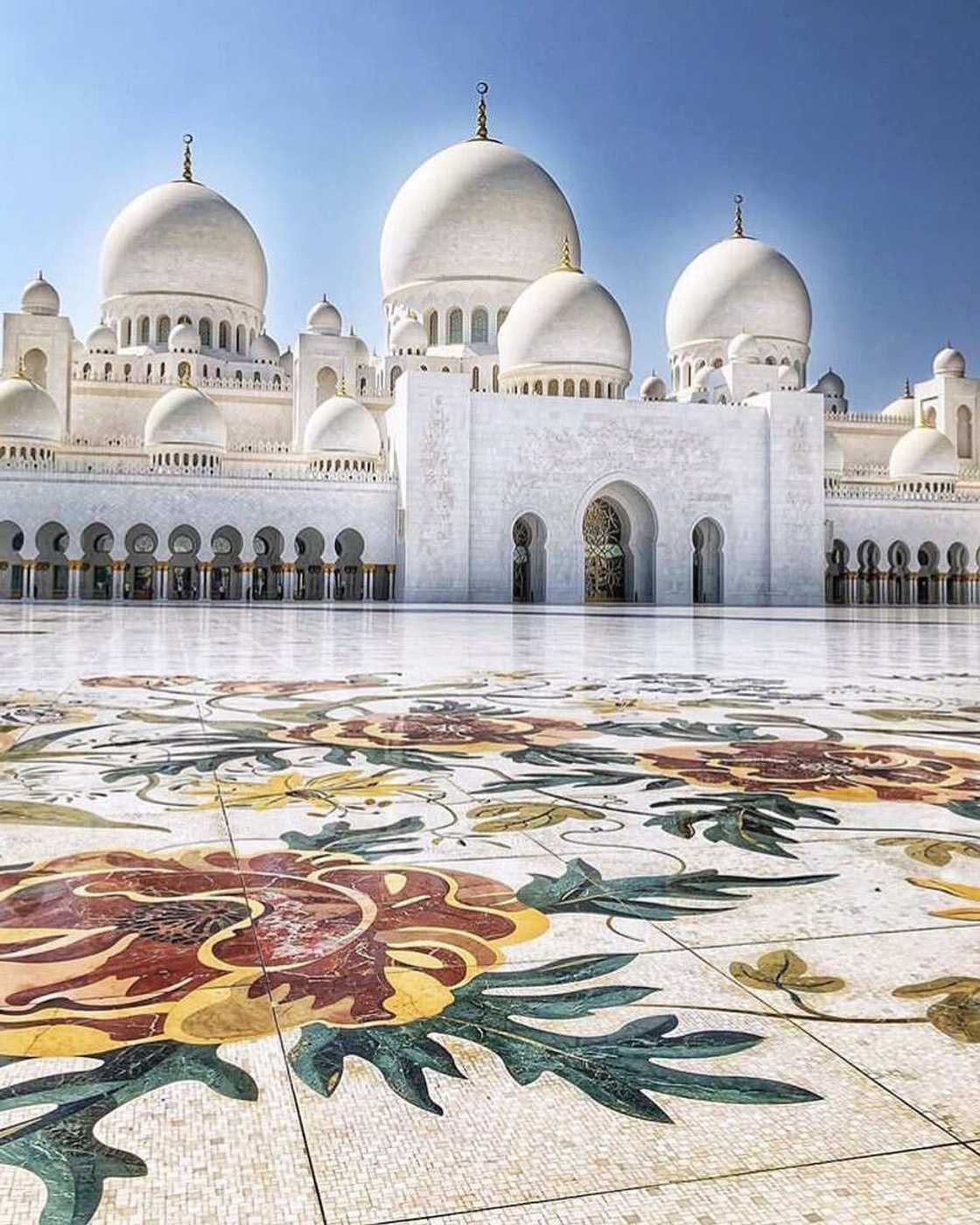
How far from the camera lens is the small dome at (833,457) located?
26500mm

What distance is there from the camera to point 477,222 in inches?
1051

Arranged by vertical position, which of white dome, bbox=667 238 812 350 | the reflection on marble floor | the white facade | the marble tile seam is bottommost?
the marble tile seam

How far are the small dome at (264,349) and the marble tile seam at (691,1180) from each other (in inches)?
1123

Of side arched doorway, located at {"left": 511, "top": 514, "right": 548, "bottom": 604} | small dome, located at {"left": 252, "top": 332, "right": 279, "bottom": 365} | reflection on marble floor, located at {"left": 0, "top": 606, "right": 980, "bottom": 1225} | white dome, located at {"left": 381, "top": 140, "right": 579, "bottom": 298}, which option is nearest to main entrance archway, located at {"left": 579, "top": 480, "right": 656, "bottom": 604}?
side arched doorway, located at {"left": 511, "top": 514, "right": 548, "bottom": 604}

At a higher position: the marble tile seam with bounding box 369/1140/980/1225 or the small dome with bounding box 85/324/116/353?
the small dome with bounding box 85/324/116/353

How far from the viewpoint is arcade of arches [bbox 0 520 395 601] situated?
2116 cm

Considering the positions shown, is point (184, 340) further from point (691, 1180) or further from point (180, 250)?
point (691, 1180)

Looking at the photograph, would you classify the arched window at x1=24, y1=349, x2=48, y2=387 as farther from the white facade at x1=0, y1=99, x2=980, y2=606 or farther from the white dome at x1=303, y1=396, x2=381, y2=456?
the white dome at x1=303, y1=396, x2=381, y2=456

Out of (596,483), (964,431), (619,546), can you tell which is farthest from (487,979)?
(964,431)

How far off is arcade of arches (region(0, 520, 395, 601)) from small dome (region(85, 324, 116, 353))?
19.5ft

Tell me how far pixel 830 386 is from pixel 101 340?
20541 millimetres

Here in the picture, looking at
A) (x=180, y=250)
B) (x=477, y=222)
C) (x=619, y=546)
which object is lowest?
(x=619, y=546)

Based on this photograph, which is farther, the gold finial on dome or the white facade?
the gold finial on dome

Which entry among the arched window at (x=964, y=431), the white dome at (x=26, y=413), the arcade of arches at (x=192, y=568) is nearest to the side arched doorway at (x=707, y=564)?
the arcade of arches at (x=192, y=568)
